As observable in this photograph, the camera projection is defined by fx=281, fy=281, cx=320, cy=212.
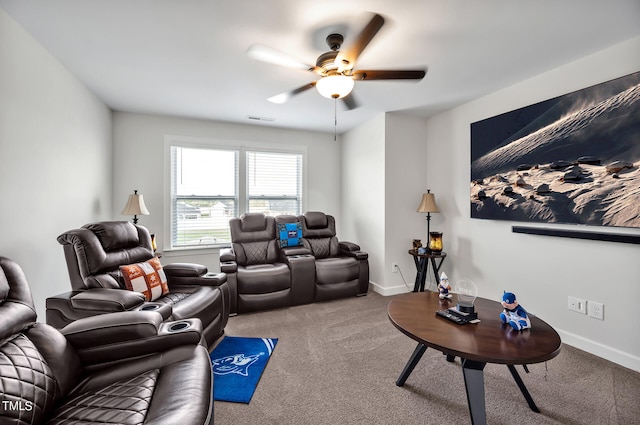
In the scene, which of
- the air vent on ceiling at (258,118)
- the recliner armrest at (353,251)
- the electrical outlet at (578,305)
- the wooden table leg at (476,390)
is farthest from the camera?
the air vent on ceiling at (258,118)

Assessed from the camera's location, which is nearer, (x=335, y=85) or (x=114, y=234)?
(x=335, y=85)

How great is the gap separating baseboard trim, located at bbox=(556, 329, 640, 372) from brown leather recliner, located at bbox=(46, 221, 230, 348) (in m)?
3.22

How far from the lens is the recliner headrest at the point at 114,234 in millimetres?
2389

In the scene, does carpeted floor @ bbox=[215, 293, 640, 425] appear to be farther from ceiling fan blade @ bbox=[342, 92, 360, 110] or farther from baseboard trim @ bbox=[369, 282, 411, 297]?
ceiling fan blade @ bbox=[342, 92, 360, 110]

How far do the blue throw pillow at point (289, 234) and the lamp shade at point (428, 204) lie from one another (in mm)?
1736

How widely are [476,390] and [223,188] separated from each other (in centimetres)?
412

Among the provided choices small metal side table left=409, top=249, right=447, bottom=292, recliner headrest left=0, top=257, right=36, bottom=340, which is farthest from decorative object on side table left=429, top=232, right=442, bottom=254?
recliner headrest left=0, top=257, right=36, bottom=340

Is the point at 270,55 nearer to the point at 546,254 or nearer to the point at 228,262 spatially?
the point at 228,262

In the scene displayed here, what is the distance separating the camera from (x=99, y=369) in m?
1.38

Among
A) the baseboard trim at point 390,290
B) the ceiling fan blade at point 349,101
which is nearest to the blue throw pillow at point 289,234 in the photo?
the baseboard trim at point 390,290

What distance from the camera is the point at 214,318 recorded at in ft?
8.23

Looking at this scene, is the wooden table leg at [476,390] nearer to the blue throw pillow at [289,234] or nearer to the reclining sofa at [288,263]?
the reclining sofa at [288,263]

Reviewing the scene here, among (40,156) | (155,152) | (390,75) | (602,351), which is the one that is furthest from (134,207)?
(602,351)

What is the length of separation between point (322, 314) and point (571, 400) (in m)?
2.20
